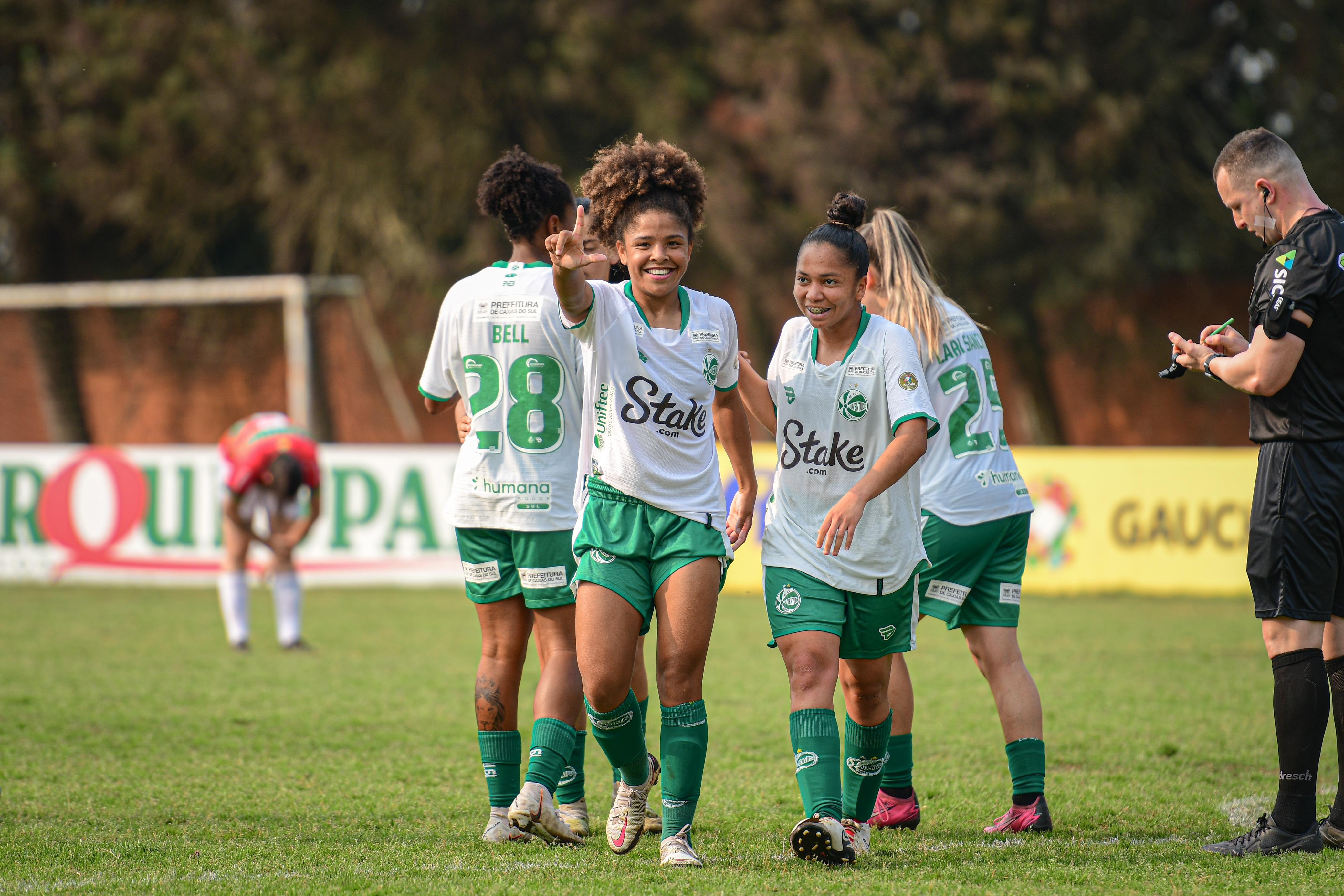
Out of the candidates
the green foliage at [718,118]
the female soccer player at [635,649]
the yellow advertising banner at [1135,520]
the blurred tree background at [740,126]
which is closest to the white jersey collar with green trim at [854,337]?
the female soccer player at [635,649]

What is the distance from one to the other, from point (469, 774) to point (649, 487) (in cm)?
228

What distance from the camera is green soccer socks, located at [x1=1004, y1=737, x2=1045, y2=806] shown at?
4.75 meters

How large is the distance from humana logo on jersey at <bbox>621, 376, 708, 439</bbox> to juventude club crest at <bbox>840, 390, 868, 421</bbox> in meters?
0.58

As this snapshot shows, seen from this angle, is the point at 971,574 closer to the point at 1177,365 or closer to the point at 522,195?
the point at 1177,365

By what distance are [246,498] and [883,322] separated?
692 cm

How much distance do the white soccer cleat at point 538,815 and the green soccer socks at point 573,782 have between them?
0.37 m

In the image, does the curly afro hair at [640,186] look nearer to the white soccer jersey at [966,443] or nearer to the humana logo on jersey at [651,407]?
the humana logo on jersey at [651,407]

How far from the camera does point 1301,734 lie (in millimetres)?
4332

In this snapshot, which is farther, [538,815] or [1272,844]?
[1272,844]

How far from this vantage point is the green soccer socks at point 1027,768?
475cm

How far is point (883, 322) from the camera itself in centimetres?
441

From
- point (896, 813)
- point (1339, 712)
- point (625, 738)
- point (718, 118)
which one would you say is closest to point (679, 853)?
point (625, 738)

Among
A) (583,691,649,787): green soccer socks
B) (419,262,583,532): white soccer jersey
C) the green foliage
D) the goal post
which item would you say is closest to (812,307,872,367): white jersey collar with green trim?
(419,262,583,532): white soccer jersey

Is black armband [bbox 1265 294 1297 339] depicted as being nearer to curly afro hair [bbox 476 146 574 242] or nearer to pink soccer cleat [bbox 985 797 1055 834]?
pink soccer cleat [bbox 985 797 1055 834]
